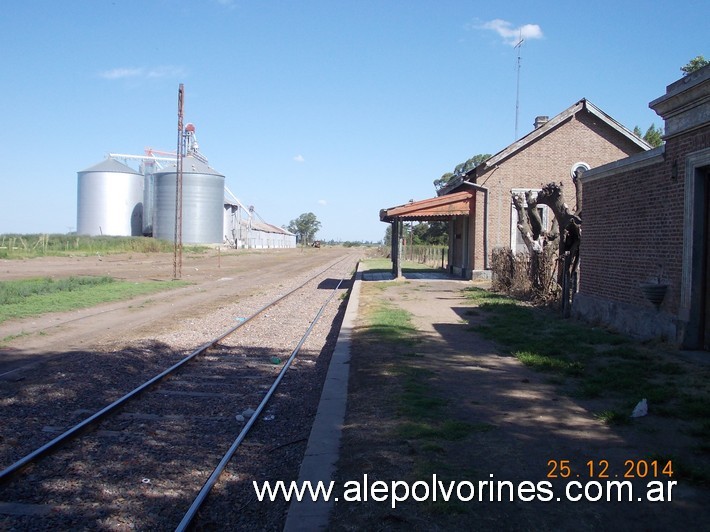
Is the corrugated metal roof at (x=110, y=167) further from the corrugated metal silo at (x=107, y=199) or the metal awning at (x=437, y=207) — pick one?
the metal awning at (x=437, y=207)

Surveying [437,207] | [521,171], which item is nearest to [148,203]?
[437,207]

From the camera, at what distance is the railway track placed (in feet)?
16.3

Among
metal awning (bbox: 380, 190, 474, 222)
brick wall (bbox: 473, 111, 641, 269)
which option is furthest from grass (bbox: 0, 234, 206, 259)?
brick wall (bbox: 473, 111, 641, 269)

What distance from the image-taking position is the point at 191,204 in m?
71.2

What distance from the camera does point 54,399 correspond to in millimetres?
8102

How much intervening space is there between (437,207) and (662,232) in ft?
50.9

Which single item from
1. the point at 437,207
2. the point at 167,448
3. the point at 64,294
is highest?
the point at 437,207

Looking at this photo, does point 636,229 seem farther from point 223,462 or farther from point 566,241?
point 223,462

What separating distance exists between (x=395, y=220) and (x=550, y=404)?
20551 millimetres

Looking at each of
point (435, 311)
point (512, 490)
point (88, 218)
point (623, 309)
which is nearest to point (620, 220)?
point (623, 309)

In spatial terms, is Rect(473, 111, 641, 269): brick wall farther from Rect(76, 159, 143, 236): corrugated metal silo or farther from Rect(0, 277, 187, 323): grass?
Rect(76, 159, 143, 236): corrugated metal silo

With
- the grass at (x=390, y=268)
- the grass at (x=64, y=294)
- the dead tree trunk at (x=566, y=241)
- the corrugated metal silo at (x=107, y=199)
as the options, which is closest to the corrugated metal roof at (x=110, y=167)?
the corrugated metal silo at (x=107, y=199)

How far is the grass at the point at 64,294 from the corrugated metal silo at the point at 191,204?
142 feet

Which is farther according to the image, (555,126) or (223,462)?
(555,126)
